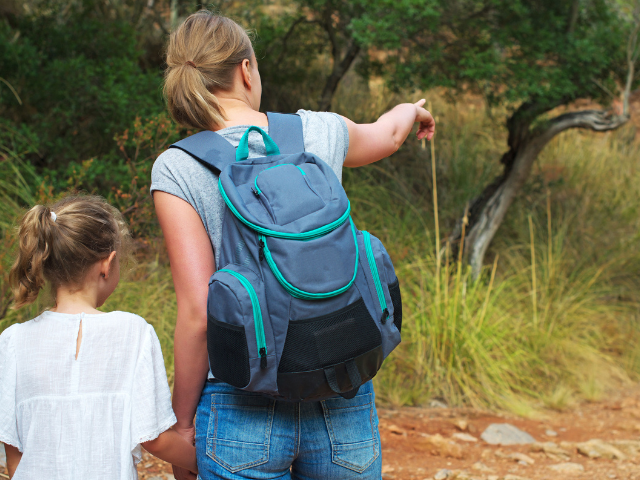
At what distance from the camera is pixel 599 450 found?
3.86 meters

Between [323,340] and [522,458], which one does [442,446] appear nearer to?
[522,458]

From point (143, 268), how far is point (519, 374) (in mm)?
3093

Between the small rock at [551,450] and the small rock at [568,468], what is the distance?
156mm

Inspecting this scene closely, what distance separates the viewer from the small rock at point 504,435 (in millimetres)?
3973

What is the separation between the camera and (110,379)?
147 centimetres

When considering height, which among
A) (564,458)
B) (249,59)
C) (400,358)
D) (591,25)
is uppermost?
(591,25)

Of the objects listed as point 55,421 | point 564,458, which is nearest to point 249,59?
point 55,421

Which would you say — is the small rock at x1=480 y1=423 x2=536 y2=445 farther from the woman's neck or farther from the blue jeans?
the woman's neck

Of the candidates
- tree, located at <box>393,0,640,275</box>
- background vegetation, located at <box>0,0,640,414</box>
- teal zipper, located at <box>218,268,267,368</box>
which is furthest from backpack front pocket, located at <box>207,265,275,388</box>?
tree, located at <box>393,0,640,275</box>

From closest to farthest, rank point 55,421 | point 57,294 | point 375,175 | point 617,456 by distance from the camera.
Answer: point 55,421 < point 57,294 < point 617,456 < point 375,175

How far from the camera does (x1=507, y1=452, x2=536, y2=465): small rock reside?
3.69 metres

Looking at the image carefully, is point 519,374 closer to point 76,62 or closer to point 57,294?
point 57,294

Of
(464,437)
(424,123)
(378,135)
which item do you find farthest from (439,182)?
(378,135)

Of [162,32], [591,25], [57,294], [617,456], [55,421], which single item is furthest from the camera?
[162,32]
